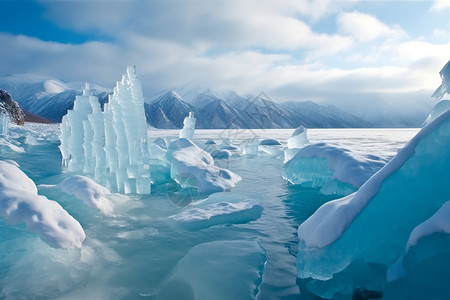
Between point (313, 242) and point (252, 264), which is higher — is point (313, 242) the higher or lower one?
the higher one

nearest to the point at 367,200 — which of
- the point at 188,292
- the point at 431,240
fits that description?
the point at 431,240

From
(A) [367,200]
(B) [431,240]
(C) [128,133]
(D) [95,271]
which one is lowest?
(D) [95,271]

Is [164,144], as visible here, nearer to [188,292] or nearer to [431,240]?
[188,292]

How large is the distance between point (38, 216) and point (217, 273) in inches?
108

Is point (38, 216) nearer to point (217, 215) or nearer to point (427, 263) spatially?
point (217, 215)

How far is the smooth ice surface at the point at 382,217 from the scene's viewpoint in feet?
10.2

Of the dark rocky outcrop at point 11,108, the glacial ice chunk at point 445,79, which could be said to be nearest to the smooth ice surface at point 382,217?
the glacial ice chunk at point 445,79

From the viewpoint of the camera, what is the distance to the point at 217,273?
12.5 feet

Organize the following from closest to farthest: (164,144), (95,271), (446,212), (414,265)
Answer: (446,212) < (414,265) < (95,271) < (164,144)

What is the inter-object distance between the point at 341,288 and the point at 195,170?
7466 millimetres

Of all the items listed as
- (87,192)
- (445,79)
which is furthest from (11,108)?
(445,79)

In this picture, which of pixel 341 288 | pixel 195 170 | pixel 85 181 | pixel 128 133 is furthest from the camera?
pixel 195 170

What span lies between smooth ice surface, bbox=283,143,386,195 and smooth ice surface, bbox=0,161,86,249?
21.5 feet

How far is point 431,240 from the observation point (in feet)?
8.91
